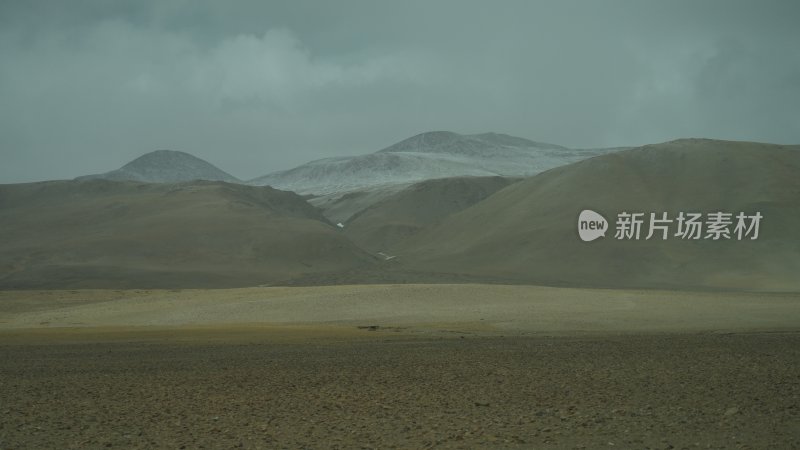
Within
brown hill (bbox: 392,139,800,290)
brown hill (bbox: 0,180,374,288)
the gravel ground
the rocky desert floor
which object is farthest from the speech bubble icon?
the gravel ground

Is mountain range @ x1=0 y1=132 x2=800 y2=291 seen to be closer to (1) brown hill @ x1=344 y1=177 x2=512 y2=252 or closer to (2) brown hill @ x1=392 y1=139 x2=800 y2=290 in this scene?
(2) brown hill @ x1=392 y1=139 x2=800 y2=290

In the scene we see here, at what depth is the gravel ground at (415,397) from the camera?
1108 centimetres

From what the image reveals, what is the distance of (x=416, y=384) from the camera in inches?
635

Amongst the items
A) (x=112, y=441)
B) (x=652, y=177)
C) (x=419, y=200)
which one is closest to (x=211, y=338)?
(x=112, y=441)

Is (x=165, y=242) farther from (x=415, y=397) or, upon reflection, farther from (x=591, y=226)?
(x=415, y=397)

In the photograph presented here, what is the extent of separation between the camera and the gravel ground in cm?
1108

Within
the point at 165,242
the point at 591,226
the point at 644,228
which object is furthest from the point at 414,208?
the point at 644,228

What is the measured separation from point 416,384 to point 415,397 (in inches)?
64.4

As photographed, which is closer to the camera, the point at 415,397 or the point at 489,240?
the point at 415,397

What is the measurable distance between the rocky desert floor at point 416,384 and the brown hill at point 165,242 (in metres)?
66.1

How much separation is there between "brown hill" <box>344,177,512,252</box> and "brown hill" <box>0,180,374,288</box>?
58.7ft

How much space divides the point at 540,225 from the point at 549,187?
17.5 metres

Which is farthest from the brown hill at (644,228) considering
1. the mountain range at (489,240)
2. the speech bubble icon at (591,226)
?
the speech bubble icon at (591,226)

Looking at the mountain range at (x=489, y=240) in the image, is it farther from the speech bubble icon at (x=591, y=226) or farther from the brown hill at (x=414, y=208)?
the brown hill at (x=414, y=208)
